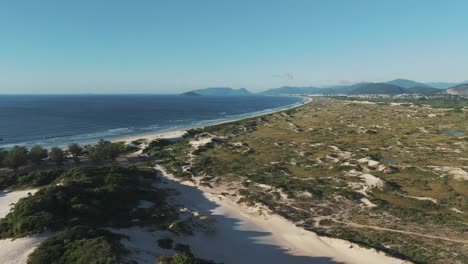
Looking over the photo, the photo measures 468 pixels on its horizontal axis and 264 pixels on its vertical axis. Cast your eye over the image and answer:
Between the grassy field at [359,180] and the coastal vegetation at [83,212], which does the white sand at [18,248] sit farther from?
the grassy field at [359,180]

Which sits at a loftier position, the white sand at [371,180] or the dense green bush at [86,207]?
the dense green bush at [86,207]

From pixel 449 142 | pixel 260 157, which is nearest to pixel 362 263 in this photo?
pixel 260 157

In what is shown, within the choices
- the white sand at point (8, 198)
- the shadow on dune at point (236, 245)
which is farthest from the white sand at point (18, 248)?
the white sand at point (8, 198)

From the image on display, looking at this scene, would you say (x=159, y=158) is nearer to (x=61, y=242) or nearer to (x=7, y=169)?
(x=7, y=169)

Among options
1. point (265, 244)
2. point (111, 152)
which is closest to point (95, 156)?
point (111, 152)

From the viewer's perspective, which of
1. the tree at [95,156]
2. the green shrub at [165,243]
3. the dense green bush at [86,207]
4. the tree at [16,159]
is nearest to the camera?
the green shrub at [165,243]

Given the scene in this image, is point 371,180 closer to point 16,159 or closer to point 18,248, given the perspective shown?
point 18,248

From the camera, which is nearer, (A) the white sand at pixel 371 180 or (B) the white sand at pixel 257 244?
(B) the white sand at pixel 257 244
